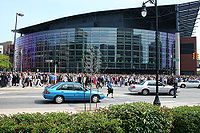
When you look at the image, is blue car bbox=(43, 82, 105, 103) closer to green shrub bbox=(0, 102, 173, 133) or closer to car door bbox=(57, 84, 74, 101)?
car door bbox=(57, 84, 74, 101)

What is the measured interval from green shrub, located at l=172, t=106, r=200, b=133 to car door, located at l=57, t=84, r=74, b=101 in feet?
27.0

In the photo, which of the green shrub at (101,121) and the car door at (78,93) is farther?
the car door at (78,93)

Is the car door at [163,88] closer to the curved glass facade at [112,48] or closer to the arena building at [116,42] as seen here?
the arena building at [116,42]

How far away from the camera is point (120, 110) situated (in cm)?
411

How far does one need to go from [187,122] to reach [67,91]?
8.67 metres

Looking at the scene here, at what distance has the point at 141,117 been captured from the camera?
3980 millimetres

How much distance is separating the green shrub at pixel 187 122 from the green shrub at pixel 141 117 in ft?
0.82

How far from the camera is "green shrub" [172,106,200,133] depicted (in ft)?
13.7

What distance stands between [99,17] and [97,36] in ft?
46.5

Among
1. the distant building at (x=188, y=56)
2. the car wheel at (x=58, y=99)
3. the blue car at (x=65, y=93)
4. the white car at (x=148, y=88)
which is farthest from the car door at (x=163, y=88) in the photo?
the distant building at (x=188, y=56)

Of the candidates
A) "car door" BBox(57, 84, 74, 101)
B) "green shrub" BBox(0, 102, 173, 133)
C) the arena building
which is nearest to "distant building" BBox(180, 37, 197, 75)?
the arena building

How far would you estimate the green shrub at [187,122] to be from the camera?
4180 mm

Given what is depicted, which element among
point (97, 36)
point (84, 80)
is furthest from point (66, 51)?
point (84, 80)

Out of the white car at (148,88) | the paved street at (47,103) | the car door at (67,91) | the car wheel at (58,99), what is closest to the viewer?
the paved street at (47,103)
